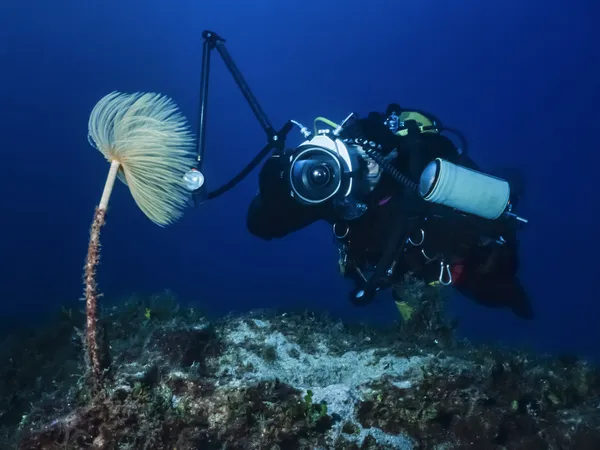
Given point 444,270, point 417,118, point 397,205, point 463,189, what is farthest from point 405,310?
point 417,118

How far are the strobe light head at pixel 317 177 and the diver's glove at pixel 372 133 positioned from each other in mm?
489

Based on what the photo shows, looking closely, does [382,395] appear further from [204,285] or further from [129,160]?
[204,285]

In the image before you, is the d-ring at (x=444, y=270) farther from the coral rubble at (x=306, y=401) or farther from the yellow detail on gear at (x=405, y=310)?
the coral rubble at (x=306, y=401)

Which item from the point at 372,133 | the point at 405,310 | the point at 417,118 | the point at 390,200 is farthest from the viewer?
the point at 417,118

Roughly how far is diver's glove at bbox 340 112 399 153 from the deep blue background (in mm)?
29154

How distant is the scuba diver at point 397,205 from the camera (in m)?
3.53

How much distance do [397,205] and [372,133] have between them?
0.77 metres

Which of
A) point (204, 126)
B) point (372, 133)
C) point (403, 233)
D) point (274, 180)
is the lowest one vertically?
point (403, 233)

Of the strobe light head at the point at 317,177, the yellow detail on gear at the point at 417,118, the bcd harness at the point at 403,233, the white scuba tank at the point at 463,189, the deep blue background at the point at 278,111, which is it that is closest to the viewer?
the strobe light head at the point at 317,177

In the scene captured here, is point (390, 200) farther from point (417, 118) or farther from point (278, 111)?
point (278, 111)

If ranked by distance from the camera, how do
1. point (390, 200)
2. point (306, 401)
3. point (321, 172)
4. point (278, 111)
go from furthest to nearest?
point (278, 111) → point (390, 200) → point (321, 172) → point (306, 401)

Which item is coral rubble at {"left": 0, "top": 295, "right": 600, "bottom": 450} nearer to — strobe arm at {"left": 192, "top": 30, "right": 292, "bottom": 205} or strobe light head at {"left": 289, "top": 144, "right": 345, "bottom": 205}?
strobe light head at {"left": 289, "top": 144, "right": 345, "bottom": 205}

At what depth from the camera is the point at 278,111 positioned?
238 feet

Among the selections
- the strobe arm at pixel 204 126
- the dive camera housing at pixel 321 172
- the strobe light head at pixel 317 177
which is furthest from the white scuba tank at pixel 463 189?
the strobe arm at pixel 204 126
